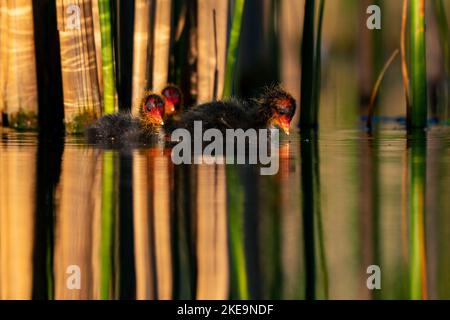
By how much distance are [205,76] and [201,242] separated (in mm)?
4862

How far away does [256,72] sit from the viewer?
950 cm

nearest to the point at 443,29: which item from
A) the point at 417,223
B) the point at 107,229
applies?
the point at 417,223

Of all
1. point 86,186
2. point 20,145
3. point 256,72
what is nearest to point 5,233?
point 86,186

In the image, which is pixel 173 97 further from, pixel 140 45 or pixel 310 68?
pixel 310 68

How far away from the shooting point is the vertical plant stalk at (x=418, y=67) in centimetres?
766

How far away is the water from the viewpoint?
296 centimetres

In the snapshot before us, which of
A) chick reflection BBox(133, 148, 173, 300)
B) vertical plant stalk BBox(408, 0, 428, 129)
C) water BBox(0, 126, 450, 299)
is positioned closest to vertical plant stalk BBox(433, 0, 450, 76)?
vertical plant stalk BBox(408, 0, 428, 129)

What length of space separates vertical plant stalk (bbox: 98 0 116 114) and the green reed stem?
2.13 meters

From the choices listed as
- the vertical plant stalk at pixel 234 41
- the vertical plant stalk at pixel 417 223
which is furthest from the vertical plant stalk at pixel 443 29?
the vertical plant stalk at pixel 417 223

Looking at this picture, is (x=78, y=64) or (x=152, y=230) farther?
(x=78, y=64)

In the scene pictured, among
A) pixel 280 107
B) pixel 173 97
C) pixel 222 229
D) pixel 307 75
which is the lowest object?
pixel 222 229

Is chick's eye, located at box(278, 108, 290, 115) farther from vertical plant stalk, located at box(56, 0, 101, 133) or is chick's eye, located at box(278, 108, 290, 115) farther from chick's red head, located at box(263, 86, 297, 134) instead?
vertical plant stalk, located at box(56, 0, 101, 133)

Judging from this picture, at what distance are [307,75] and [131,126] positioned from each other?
66.7 inches

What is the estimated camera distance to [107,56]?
24.9ft
